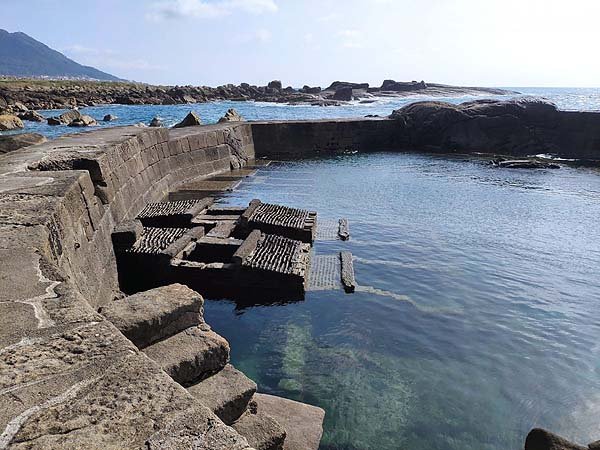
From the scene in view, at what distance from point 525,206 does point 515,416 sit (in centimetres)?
1087

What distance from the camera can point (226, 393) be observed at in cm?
370

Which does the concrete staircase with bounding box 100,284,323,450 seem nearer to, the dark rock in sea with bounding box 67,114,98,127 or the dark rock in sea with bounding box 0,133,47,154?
the dark rock in sea with bounding box 0,133,47,154

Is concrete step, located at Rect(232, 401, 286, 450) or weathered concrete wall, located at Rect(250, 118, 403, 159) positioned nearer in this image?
concrete step, located at Rect(232, 401, 286, 450)

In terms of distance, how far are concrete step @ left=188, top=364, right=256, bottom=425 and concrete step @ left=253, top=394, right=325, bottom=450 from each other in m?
0.55

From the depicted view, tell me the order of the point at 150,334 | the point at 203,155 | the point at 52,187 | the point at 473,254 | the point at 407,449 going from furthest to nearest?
the point at 203,155, the point at 473,254, the point at 52,187, the point at 407,449, the point at 150,334

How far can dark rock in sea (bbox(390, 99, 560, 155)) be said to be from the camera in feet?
89.4

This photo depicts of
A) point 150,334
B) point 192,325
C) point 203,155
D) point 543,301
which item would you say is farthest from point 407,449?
point 203,155

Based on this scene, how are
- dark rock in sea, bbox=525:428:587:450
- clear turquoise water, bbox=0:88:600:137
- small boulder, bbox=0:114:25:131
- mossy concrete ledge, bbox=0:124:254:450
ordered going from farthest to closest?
→ 1. clear turquoise water, bbox=0:88:600:137
2. small boulder, bbox=0:114:25:131
3. dark rock in sea, bbox=525:428:587:450
4. mossy concrete ledge, bbox=0:124:254:450

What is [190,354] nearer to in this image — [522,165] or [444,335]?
[444,335]

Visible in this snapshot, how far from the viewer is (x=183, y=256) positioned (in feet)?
28.4

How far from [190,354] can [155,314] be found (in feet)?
1.40

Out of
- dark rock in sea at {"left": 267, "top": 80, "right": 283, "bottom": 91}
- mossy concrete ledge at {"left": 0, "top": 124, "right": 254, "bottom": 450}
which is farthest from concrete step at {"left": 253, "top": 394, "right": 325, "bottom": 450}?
dark rock in sea at {"left": 267, "top": 80, "right": 283, "bottom": 91}

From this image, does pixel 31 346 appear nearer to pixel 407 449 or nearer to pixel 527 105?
pixel 407 449

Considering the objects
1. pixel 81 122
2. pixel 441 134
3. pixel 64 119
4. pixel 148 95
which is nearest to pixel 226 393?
pixel 441 134
